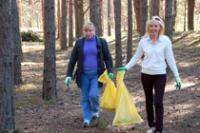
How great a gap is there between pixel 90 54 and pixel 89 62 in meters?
0.15

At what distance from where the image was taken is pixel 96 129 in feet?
27.8

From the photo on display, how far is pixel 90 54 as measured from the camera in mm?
8359

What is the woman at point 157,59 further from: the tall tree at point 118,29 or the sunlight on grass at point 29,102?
the tall tree at point 118,29

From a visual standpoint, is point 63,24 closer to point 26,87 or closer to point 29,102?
point 26,87

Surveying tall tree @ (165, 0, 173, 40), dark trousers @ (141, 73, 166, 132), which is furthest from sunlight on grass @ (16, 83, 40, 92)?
dark trousers @ (141, 73, 166, 132)

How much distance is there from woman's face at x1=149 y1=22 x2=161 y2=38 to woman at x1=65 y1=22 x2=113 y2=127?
1079mm

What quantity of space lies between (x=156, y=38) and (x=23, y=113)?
159 inches

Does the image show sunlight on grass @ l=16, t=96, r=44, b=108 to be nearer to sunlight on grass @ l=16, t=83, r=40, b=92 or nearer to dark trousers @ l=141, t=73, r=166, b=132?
sunlight on grass @ l=16, t=83, r=40, b=92

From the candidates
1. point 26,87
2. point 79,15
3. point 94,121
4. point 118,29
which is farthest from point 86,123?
point 79,15

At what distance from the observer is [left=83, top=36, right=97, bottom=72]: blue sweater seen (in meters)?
8.35

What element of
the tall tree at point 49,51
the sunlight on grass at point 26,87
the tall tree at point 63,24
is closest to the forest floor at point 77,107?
the sunlight on grass at point 26,87

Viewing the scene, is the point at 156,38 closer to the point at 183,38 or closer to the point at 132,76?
the point at 132,76

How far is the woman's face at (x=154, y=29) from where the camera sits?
7594 millimetres

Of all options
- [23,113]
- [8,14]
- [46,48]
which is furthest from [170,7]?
[8,14]
